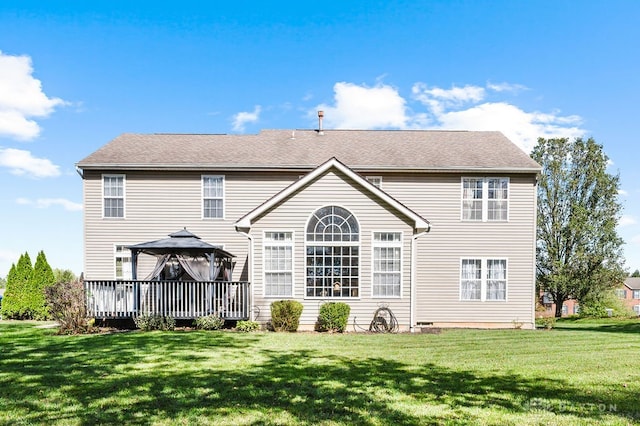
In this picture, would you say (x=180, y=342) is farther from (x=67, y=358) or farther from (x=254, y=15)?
(x=254, y=15)

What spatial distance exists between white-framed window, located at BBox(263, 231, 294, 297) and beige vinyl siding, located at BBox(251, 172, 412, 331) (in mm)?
169

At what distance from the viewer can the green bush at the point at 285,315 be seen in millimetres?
13656

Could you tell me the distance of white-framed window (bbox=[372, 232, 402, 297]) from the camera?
47.5 ft

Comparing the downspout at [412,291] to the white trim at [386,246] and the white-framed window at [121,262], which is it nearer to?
the white trim at [386,246]

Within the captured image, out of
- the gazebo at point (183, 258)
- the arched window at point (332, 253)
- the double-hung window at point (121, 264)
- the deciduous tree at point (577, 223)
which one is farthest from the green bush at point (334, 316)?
the deciduous tree at point (577, 223)

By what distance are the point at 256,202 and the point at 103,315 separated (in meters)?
6.75

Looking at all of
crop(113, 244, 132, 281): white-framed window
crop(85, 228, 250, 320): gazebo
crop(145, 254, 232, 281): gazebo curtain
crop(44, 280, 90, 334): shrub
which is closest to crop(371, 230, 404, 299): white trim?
crop(85, 228, 250, 320): gazebo

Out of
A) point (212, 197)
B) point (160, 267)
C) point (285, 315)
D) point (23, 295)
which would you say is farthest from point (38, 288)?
point (285, 315)

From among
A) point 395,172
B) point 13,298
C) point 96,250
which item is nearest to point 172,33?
point 96,250

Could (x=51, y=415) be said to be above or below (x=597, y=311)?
above

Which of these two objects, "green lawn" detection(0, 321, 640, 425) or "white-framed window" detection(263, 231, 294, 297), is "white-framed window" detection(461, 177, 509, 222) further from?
"white-framed window" detection(263, 231, 294, 297)

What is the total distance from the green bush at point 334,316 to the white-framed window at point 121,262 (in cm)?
841

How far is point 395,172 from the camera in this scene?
17094 millimetres

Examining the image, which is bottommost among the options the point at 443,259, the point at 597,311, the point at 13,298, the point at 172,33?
the point at 597,311
